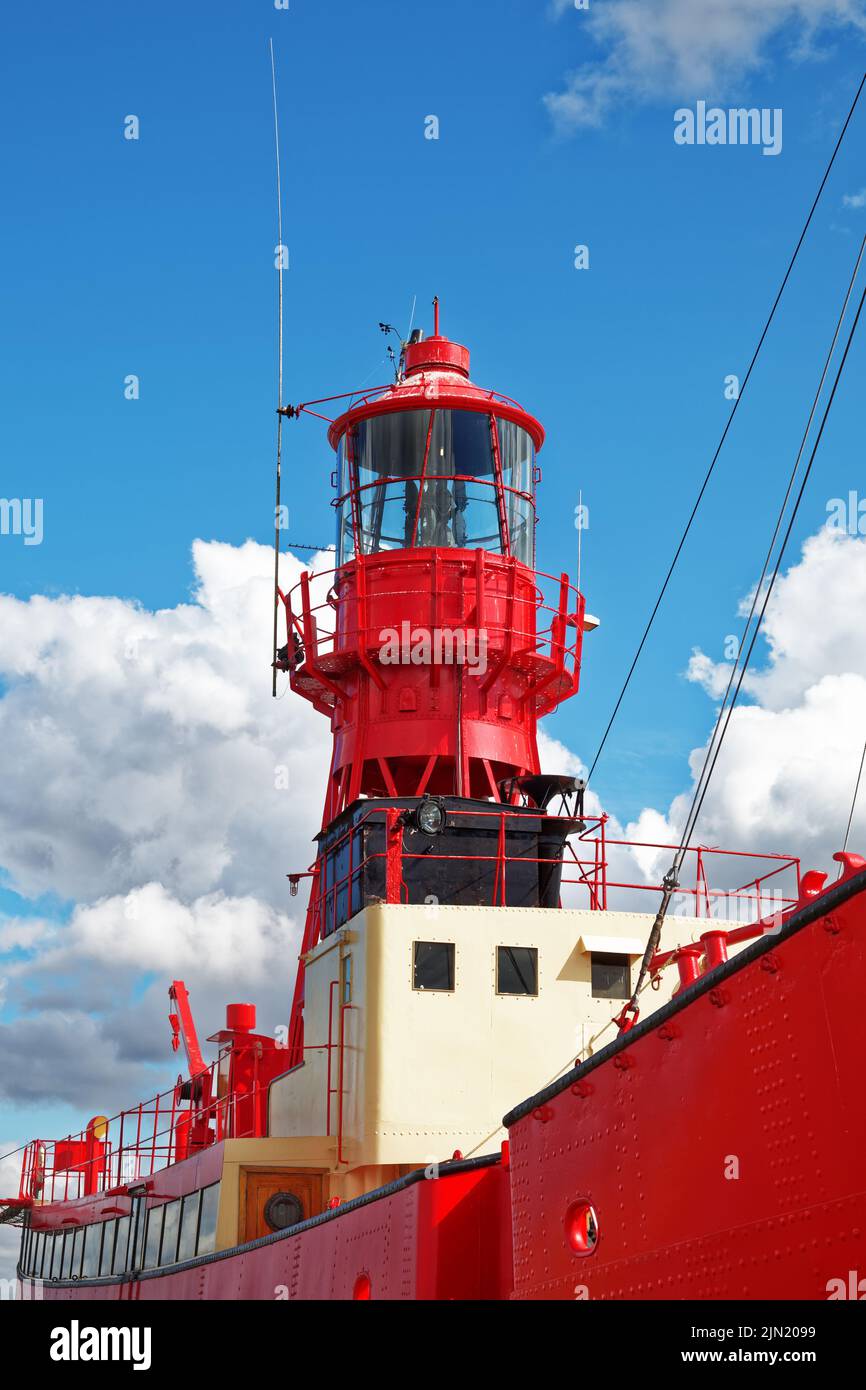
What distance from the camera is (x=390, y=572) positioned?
23.8m

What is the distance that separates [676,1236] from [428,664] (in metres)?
14.0

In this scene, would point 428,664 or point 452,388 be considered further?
point 452,388

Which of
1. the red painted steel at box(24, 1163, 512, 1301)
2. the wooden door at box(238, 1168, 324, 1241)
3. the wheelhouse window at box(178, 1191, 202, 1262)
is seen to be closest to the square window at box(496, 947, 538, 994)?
the wooden door at box(238, 1168, 324, 1241)

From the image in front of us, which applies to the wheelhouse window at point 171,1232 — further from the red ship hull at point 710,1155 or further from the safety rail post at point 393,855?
the red ship hull at point 710,1155

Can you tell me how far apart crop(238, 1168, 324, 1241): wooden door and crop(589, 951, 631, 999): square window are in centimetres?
388

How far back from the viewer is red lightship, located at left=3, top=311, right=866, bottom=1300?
917 centimetres

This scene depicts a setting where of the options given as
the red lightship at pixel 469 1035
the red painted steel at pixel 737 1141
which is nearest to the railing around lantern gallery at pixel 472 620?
the red lightship at pixel 469 1035

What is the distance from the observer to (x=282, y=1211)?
719 inches

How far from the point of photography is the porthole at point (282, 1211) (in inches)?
717

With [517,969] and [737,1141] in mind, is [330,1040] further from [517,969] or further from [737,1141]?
[737,1141]

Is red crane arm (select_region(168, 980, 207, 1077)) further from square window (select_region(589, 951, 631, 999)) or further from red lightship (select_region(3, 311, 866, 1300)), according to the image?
square window (select_region(589, 951, 631, 999))

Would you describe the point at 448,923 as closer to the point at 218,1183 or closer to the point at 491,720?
the point at 218,1183
